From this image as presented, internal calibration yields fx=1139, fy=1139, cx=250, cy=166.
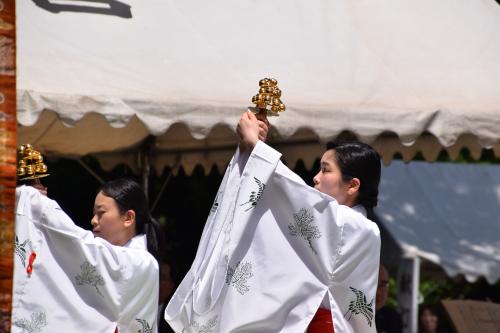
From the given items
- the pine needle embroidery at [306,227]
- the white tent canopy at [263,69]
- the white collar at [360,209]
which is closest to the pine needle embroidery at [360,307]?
the pine needle embroidery at [306,227]

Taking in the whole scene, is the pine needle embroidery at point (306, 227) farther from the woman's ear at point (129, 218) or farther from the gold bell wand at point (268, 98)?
the woman's ear at point (129, 218)

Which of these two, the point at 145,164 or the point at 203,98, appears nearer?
the point at 203,98

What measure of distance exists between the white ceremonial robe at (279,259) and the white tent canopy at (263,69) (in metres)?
1.65

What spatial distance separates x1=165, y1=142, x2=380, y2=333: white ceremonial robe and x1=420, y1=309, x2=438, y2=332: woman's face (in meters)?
4.52

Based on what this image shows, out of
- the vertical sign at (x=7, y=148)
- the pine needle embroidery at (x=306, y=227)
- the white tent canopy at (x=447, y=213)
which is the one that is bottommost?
the white tent canopy at (x=447, y=213)

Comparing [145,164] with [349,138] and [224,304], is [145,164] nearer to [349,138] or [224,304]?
[349,138]

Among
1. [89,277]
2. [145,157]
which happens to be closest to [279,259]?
[89,277]

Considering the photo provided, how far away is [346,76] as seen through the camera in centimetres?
596

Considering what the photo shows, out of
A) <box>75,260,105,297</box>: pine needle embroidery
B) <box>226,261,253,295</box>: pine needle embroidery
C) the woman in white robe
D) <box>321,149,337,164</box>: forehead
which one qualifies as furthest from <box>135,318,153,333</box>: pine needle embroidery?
<box>321,149,337,164</box>: forehead

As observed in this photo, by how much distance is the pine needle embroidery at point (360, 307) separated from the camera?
3.73 m

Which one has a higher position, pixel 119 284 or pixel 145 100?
pixel 145 100

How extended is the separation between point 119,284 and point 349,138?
1.88 metres

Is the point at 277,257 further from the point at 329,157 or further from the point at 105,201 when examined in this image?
the point at 105,201

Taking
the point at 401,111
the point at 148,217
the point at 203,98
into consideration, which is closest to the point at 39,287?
the point at 148,217
